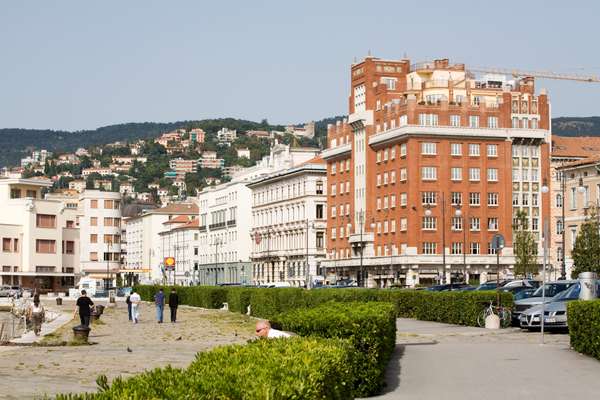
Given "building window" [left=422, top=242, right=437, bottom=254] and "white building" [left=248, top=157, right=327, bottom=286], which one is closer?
"building window" [left=422, top=242, right=437, bottom=254]

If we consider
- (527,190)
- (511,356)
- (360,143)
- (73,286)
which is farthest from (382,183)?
(511,356)

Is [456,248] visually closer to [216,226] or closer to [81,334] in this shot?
[216,226]

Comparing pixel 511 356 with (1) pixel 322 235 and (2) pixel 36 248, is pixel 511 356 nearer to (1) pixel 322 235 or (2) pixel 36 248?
(2) pixel 36 248

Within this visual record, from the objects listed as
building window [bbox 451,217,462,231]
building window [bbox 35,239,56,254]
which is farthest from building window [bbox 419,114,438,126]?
building window [bbox 35,239,56,254]

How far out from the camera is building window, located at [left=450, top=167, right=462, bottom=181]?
129 meters

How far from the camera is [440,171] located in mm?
129250

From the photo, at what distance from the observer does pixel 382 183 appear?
135 m

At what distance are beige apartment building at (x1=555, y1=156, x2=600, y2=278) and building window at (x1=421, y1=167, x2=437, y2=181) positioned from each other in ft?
79.8

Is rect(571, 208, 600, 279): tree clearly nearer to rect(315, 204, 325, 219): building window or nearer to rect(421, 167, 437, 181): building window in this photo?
rect(421, 167, 437, 181): building window

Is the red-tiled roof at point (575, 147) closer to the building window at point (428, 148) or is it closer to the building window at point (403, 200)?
the building window at point (428, 148)

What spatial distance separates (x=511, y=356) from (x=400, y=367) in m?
4.08

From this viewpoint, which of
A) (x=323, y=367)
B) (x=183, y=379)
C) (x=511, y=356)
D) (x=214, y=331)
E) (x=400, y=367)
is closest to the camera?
(x=183, y=379)

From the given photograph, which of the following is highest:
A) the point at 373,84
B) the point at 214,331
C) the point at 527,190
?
the point at 373,84

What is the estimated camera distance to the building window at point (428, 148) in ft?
423
